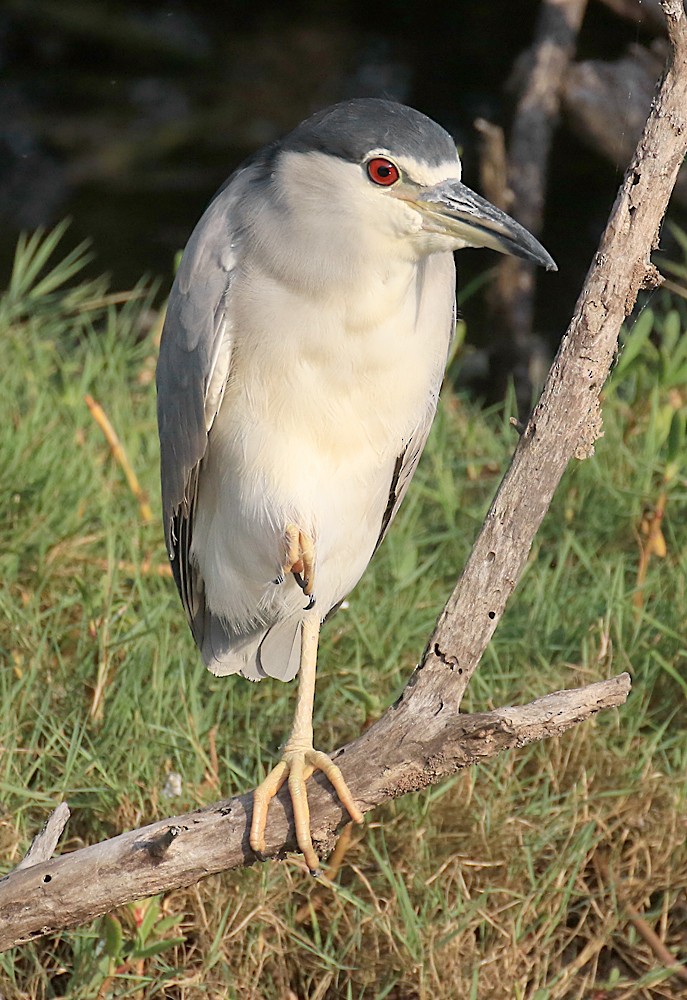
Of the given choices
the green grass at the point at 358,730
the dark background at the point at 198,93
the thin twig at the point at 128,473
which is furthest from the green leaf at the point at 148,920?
the dark background at the point at 198,93

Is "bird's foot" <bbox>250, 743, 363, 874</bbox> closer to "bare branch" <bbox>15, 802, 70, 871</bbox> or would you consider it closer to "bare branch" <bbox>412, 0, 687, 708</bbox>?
"bare branch" <bbox>412, 0, 687, 708</bbox>

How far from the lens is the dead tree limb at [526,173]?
17.9ft

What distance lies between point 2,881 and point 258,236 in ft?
4.13

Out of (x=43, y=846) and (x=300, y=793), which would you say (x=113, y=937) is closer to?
(x=43, y=846)

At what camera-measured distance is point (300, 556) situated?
8.75 feet

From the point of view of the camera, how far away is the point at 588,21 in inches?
263

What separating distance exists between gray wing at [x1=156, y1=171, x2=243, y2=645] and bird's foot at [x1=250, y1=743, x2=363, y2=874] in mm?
603

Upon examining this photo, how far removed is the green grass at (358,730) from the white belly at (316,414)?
0.50 meters

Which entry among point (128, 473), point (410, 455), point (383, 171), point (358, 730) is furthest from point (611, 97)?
point (383, 171)

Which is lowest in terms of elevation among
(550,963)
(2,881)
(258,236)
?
(550,963)

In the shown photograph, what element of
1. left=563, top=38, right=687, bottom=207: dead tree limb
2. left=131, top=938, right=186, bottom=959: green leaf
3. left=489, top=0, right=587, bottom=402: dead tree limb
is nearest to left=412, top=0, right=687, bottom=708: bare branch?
left=131, top=938, right=186, bottom=959: green leaf

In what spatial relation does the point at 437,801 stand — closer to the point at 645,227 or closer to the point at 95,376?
the point at 645,227

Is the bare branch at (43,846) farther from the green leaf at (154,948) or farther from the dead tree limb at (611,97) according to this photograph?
the dead tree limb at (611,97)

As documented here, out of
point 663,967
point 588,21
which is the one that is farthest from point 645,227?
point 588,21
